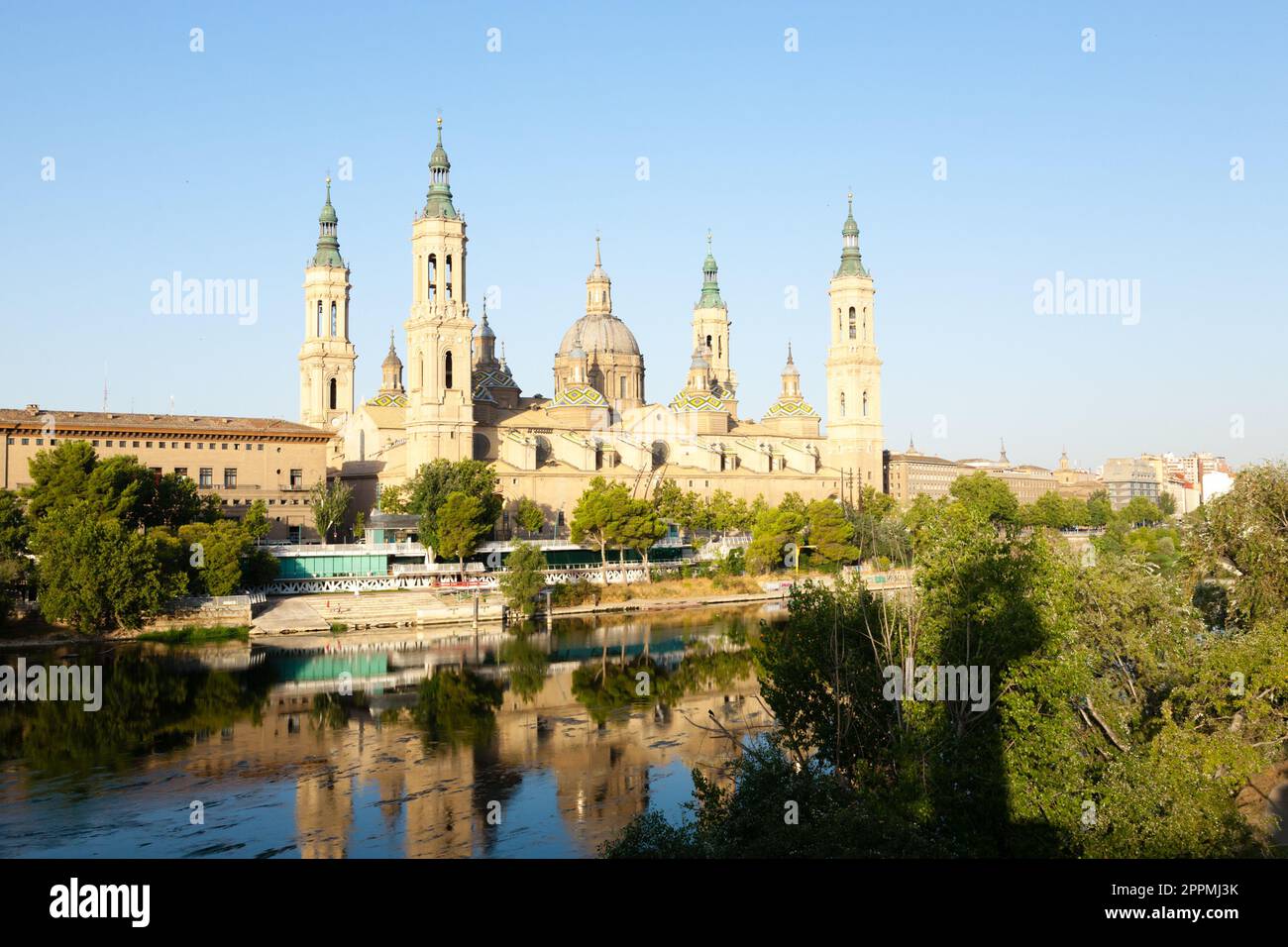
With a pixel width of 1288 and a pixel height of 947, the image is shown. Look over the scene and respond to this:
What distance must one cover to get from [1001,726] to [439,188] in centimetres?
6139

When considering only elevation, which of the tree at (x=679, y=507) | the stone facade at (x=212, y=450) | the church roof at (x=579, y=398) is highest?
the church roof at (x=579, y=398)

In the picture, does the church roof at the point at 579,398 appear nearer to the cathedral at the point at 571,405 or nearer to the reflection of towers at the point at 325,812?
the cathedral at the point at 571,405

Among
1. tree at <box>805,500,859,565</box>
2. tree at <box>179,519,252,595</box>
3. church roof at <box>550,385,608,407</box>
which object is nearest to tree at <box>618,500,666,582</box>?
tree at <box>805,500,859,565</box>

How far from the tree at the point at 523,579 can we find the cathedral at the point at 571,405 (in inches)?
664

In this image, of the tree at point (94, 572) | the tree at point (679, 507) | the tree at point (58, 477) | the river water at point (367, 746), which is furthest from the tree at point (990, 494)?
the tree at point (58, 477)

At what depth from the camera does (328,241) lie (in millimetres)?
89312

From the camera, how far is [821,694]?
22328 millimetres

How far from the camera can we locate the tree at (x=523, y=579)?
56.6 m

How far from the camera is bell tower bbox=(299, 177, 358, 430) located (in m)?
88.4

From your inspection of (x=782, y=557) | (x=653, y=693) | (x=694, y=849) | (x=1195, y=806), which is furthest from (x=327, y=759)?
(x=782, y=557)

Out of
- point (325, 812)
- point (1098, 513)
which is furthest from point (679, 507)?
point (1098, 513)

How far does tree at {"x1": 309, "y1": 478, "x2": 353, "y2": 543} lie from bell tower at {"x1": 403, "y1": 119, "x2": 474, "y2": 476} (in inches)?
244

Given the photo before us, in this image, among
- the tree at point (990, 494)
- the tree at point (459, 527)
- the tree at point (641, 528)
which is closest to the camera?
the tree at point (459, 527)

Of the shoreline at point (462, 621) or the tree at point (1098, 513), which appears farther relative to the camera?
the tree at point (1098, 513)
